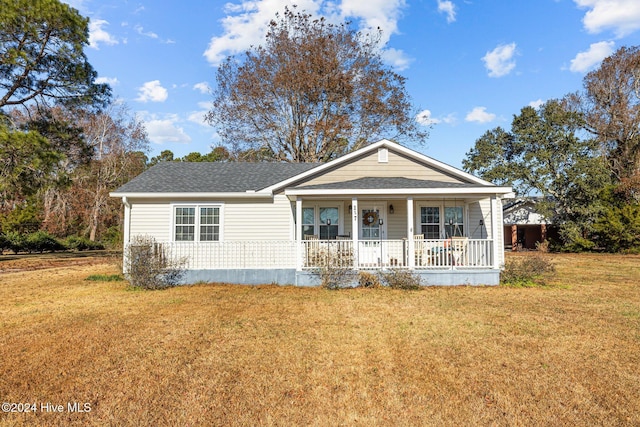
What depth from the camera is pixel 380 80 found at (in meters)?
27.8

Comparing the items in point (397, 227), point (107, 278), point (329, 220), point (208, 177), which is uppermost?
point (208, 177)

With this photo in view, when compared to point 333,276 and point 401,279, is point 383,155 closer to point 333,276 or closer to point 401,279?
point 401,279

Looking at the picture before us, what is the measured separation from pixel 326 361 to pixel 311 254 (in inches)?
237

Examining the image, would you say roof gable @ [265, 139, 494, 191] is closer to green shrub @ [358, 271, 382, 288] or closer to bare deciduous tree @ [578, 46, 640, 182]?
green shrub @ [358, 271, 382, 288]

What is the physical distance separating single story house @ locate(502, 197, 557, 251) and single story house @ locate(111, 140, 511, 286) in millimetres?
20322

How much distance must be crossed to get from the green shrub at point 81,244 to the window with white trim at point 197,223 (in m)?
22.7

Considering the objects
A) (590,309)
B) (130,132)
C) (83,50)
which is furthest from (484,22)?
(130,132)

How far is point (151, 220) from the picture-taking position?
39.9ft

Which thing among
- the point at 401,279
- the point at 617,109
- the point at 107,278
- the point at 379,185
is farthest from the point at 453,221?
the point at 617,109

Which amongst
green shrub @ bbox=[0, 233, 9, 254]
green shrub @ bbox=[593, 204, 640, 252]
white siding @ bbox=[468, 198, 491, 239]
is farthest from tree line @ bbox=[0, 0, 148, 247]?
A: green shrub @ bbox=[593, 204, 640, 252]

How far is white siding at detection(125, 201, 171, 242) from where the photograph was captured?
12.1m

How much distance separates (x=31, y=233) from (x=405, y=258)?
3010 cm

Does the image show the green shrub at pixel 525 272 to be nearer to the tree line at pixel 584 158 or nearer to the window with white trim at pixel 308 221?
the window with white trim at pixel 308 221

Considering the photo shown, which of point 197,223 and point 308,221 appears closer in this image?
point 197,223
